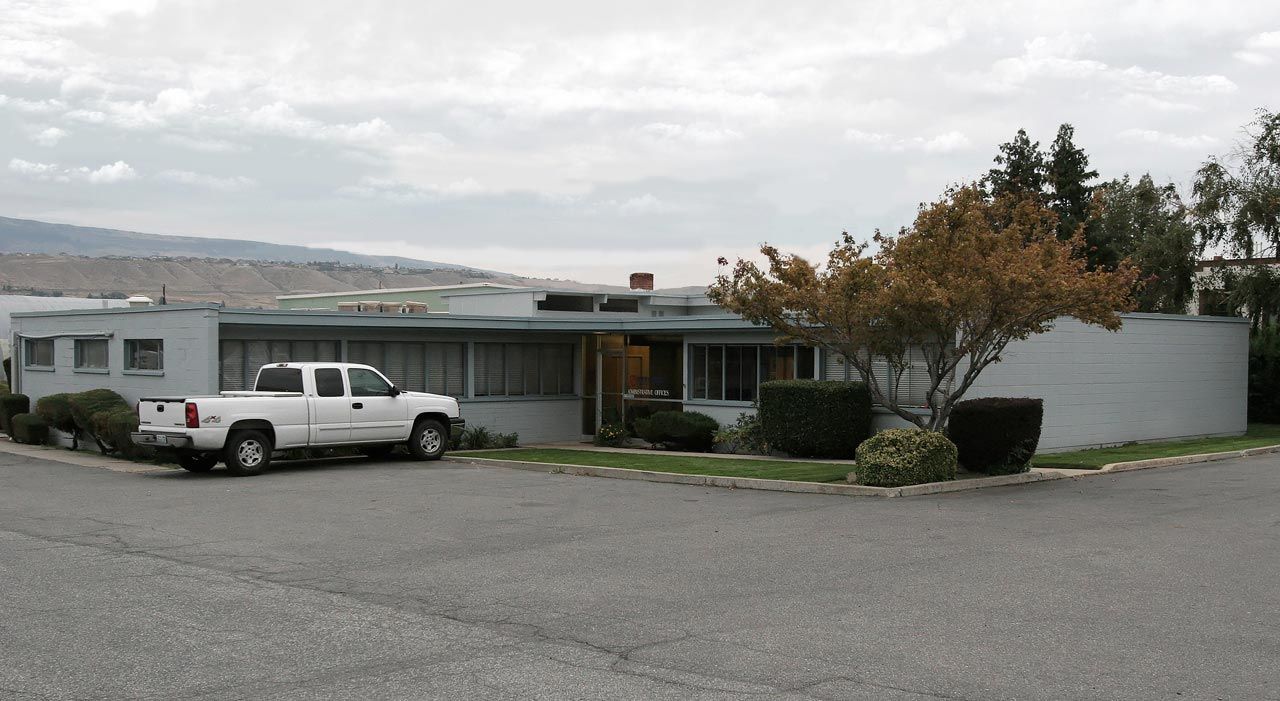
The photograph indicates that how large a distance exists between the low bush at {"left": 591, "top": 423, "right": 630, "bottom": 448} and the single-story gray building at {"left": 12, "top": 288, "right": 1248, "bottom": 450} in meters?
0.78

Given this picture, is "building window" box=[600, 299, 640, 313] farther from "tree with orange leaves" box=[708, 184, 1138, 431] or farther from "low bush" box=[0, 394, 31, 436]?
"tree with orange leaves" box=[708, 184, 1138, 431]

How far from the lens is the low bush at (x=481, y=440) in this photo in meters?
26.8

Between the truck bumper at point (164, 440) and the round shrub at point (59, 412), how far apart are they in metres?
6.69

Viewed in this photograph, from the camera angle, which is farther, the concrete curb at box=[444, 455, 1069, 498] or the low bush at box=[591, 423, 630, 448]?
the low bush at box=[591, 423, 630, 448]

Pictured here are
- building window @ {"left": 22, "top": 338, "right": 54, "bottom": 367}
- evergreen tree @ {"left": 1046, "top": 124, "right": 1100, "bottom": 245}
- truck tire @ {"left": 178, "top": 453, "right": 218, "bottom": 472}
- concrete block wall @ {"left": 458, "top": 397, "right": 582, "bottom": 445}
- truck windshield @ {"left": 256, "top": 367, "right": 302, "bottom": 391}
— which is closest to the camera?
truck tire @ {"left": 178, "top": 453, "right": 218, "bottom": 472}

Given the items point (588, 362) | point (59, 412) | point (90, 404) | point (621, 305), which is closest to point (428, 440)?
point (90, 404)

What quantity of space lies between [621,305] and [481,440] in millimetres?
12462

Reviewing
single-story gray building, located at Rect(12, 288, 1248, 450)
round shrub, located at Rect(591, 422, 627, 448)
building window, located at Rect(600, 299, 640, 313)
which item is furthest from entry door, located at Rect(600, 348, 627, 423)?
building window, located at Rect(600, 299, 640, 313)

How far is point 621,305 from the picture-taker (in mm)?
38531

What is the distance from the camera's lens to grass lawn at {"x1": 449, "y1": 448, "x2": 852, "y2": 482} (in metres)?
18.6

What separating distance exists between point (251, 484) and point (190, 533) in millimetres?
5421

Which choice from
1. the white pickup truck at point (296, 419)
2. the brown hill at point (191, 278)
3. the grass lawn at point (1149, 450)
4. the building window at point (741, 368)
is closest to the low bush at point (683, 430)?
the building window at point (741, 368)

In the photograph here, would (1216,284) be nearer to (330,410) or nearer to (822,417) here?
(822,417)

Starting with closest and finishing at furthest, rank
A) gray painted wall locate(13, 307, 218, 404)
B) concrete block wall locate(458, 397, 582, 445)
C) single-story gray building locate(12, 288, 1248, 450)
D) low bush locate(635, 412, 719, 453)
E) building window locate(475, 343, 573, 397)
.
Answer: gray painted wall locate(13, 307, 218, 404) → single-story gray building locate(12, 288, 1248, 450) → low bush locate(635, 412, 719, 453) → concrete block wall locate(458, 397, 582, 445) → building window locate(475, 343, 573, 397)
